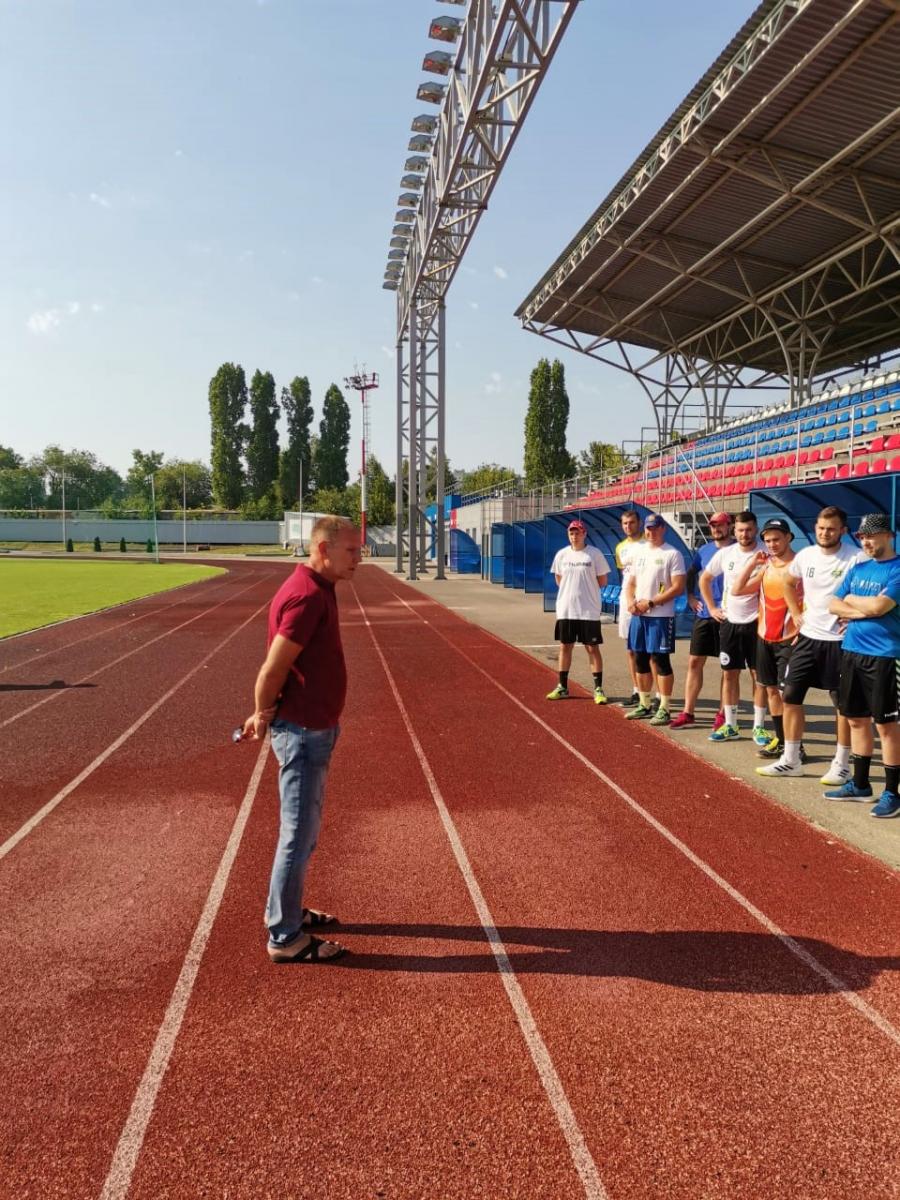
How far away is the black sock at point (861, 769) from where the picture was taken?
17.3 ft

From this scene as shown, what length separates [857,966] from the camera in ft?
10.7

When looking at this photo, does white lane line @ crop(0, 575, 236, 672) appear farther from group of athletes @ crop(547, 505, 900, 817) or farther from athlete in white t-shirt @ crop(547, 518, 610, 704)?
group of athletes @ crop(547, 505, 900, 817)

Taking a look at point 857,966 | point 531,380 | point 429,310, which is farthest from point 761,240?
point 531,380

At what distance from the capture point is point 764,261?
24.5m

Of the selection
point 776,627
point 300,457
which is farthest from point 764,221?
point 300,457

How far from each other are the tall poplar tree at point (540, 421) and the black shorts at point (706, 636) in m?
65.4

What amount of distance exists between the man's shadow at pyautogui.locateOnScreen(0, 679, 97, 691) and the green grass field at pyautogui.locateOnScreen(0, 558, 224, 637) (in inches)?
201

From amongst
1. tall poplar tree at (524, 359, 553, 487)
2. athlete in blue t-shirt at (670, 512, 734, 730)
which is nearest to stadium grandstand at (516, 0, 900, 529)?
athlete in blue t-shirt at (670, 512, 734, 730)

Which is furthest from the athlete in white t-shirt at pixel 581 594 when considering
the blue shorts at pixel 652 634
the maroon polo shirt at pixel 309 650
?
the maroon polo shirt at pixel 309 650

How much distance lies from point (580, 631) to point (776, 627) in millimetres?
2515

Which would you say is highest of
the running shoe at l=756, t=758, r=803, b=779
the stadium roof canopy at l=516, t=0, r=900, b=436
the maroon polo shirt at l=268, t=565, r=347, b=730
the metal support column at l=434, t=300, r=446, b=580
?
the stadium roof canopy at l=516, t=0, r=900, b=436

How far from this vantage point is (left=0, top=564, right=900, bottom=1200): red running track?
2254 millimetres

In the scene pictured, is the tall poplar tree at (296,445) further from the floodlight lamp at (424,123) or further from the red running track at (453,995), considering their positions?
the red running track at (453,995)

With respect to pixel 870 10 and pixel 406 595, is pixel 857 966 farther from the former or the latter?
pixel 406 595
